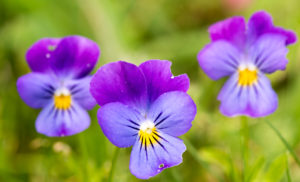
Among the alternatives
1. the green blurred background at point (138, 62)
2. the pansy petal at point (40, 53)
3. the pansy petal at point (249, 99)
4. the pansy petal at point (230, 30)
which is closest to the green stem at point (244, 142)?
the green blurred background at point (138, 62)

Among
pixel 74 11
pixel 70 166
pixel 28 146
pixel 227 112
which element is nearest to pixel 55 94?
pixel 70 166

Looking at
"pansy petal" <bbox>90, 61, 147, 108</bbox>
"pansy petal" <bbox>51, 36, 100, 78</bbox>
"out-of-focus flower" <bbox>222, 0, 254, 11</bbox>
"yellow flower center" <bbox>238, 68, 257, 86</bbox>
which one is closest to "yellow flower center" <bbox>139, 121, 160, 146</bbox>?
"pansy petal" <bbox>90, 61, 147, 108</bbox>

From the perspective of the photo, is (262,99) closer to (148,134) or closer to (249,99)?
(249,99)

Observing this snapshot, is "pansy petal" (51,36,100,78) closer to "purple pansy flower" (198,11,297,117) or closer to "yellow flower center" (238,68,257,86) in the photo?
"purple pansy flower" (198,11,297,117)

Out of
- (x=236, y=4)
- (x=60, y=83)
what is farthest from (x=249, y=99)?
(x=236, y=4)

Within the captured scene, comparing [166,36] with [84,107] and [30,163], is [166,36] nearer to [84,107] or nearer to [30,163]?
[30,163]
